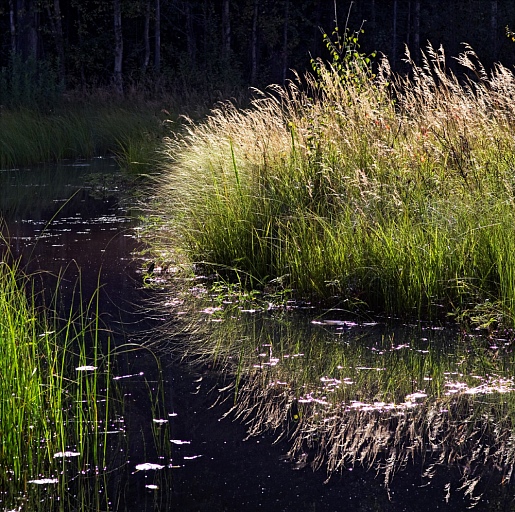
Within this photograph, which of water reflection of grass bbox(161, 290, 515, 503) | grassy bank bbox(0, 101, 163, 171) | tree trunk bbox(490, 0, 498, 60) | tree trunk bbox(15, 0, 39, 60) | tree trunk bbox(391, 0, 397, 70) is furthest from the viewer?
tree trunk bbox(391, 0, 397, 70)

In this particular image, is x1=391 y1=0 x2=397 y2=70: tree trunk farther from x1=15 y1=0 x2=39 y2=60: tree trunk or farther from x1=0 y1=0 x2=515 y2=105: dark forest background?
x1=15 y1=0 x2=39 y2=60: tree trunk

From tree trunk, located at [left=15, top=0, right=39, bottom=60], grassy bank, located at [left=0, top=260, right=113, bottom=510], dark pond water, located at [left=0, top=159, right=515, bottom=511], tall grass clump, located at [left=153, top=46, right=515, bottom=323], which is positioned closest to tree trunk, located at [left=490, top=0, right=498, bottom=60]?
tree trunk, located at [left=15, top=0, right=39, bottom=60]

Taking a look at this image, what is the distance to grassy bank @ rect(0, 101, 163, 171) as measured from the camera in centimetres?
1564

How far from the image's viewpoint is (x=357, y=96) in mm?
7211

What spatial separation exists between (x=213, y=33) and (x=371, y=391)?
101ft

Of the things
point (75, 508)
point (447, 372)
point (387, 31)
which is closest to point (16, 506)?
point (75, 508)

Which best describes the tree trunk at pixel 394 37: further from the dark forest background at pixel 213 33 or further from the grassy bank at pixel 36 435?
the grassy bank at pixel 36 435

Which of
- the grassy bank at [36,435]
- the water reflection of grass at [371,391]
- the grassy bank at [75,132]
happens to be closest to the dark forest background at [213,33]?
the grassy bank at [75,132]

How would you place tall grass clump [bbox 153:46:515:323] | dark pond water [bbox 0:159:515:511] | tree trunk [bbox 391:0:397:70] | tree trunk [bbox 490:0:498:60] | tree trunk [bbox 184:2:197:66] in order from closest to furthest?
dark pond water [bbox 0:159:515:511]
tall grass clump [bbox 153:46:515:323]
tree trunk [bbox 490:0:498:60]
tree trunk [bbox 184:2:197:66]
tree trunk [bbox 391:0:397:70]

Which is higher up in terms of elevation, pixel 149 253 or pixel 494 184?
pixel 494 184

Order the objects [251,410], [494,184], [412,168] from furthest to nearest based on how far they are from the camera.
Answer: [412,168], [494,184], [251,410]

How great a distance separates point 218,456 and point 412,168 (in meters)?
3.48

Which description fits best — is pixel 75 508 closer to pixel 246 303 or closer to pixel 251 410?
pixel 251 410

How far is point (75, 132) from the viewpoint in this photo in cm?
1717
